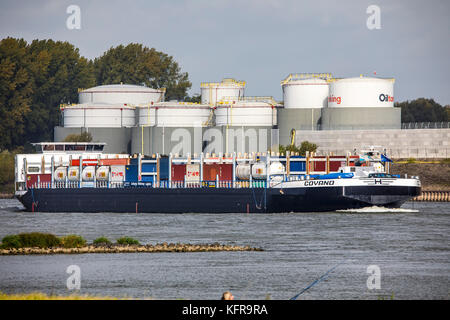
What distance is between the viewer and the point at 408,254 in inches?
2172

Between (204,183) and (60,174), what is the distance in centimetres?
2114

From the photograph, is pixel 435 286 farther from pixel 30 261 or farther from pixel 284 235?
pixel 284 235

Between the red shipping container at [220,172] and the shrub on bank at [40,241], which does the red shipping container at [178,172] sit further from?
the shrub on bank at [40,241]

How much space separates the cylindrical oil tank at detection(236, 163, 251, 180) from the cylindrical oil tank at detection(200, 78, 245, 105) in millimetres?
72275

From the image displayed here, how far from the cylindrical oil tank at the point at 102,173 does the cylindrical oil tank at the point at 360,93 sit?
176ft

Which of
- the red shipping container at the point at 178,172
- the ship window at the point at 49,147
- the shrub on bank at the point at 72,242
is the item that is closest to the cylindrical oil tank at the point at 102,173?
the red shipping container at the point at 178,172

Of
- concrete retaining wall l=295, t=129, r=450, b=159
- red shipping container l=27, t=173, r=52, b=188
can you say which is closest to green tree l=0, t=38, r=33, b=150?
red shipping container l=27, t=173, r=52, b=188

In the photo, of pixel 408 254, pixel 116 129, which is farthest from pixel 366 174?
pixel 116 129

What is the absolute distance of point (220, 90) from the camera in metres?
175

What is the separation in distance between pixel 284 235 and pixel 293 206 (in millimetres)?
24881

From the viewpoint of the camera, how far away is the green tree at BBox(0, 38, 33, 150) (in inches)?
7362

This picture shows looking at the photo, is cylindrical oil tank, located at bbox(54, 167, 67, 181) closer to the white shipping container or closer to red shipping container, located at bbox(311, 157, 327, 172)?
the white shipping container

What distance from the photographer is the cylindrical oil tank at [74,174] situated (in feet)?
374

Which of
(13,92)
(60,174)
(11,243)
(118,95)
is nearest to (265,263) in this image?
(11,243)
